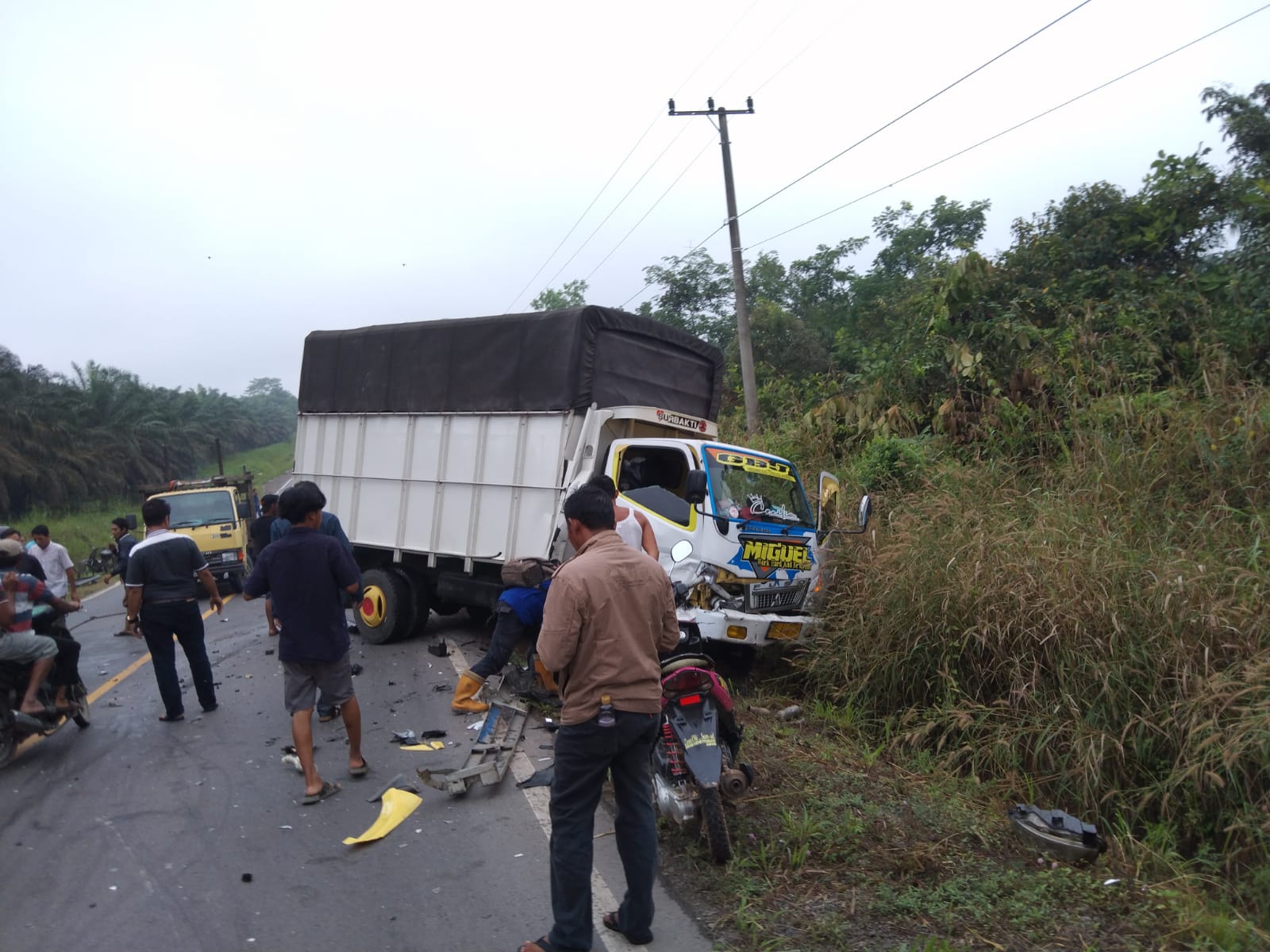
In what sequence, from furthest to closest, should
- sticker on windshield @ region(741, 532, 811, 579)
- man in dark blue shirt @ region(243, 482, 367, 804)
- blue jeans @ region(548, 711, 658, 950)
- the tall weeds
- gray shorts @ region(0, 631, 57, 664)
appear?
1. sticker on windshield @ region(741, 532, 811, 579)
2. gray shorts @ region(0, 631, 57, 664)
3. man in dark blue shirt @ region(243, 482, 367, 804)
4. the tall weeds
5. blue jeans @ region(548, 711, 658, 950)

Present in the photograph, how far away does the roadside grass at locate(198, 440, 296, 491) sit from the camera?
63.6 m

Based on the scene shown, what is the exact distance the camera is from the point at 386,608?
9688mm

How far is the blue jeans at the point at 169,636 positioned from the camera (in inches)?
272

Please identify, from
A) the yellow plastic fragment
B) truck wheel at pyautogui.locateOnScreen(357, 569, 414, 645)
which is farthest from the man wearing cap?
the yellow plastic fragment

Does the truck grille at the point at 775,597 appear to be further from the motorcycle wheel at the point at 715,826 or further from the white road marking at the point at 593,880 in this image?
the motorcycle wheel at the point at 715,826

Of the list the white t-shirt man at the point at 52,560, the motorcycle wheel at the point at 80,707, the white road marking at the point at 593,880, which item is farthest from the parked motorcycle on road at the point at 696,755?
the white t-shirt man at the point at 52,560

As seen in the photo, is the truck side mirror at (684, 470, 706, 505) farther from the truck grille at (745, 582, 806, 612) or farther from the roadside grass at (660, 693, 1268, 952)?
the roadside grass at (660, 693, 1268, 952)

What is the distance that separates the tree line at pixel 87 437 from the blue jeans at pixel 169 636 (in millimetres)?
32945

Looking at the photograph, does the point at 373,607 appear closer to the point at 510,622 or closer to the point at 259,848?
the point at 510,622

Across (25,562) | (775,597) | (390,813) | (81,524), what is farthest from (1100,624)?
(81,524)

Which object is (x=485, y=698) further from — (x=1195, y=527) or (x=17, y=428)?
(x=17, y=428)

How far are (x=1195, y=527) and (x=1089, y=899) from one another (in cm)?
345

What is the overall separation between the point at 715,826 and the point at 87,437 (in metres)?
45.4

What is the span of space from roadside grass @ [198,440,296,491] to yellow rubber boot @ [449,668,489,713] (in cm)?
5113
